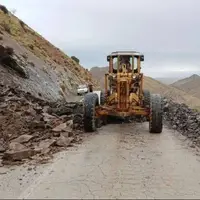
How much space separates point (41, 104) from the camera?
2212 cm

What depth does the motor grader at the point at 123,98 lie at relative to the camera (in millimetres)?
16859

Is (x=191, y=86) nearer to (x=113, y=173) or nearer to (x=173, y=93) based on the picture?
(x=173, y=93)

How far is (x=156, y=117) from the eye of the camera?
54.5ft

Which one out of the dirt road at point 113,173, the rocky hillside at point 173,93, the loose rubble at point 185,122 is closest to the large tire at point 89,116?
the dirt road at point 113,173

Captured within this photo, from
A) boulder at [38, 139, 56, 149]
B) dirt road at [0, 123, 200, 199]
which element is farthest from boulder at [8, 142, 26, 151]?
dirt road at [0, 123, 200, 199]

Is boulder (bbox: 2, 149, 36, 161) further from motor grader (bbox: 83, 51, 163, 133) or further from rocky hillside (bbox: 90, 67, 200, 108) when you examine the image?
rocky hillside (bbox: 90, 67, 200, 108)

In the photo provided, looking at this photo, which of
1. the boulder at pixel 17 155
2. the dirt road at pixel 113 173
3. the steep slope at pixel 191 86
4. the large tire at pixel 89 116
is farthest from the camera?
the steep slope at pixel 191 86

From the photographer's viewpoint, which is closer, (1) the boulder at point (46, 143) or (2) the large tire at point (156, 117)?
(1) the boulder at point (46, 143)

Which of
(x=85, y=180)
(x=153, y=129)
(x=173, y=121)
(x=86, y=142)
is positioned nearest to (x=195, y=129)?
(x=153, y=129)

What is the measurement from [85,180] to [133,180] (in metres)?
1.01

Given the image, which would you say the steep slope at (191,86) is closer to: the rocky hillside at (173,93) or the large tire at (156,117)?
the rocky hillside at (173,93)

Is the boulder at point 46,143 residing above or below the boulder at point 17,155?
above

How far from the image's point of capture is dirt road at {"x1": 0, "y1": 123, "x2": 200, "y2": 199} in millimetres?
9133

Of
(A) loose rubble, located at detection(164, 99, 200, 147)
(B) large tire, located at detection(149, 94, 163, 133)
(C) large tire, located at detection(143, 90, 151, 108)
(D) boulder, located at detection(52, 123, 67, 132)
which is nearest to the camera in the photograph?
(D) boulder, located at detection(52, 123, 67, 132)
